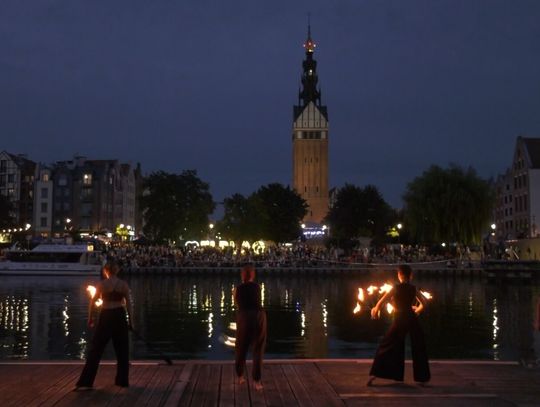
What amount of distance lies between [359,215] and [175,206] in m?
34.0

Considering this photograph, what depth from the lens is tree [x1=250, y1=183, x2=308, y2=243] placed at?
11019 cm

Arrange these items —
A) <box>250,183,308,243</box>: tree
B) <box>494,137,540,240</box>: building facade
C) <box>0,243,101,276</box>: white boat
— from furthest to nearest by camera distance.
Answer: <box>250,183,308,243</box>: tree → <box>494,137,540,240</box>: building facade → <box>0,243,101,276</box>: white boat

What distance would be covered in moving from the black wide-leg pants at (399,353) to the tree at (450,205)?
61.1 metres

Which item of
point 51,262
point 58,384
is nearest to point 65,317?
point 58,384

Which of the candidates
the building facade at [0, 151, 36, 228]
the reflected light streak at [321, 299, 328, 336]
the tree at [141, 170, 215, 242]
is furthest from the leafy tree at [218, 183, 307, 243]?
the reflected light streak at [321, 299, 328, 336]

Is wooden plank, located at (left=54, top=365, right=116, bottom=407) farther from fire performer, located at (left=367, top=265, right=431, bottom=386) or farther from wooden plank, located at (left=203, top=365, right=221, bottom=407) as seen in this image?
fire performer, located at (left=367, top=265, right=431, bottom=386)

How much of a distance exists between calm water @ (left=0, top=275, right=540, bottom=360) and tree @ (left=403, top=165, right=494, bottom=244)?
19.5 m

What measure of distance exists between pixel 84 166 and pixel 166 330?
287 feet

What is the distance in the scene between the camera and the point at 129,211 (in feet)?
404

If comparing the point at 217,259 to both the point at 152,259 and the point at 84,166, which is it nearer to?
the point at 152,259

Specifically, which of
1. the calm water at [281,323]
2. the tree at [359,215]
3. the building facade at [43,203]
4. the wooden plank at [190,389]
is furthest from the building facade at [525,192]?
the building facade at [43,203]

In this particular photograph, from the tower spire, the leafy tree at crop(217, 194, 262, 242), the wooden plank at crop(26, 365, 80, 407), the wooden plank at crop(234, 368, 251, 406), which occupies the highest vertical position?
the tower spire

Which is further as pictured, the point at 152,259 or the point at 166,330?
the point at 152,259

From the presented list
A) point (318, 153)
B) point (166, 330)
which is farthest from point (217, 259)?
point (318, 153)
